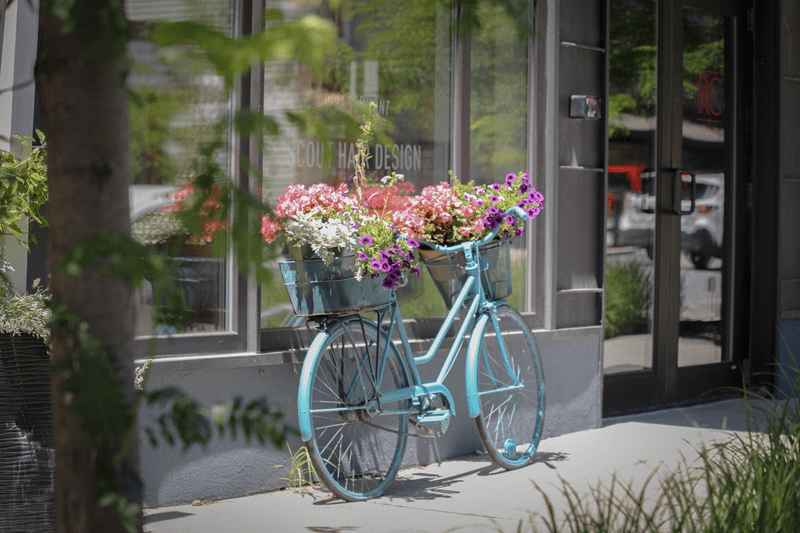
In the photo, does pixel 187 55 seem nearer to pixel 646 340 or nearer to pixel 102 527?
pixel 102 527

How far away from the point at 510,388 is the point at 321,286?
147 cm

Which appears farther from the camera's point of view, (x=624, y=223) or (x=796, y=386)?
(x=624, y=223)

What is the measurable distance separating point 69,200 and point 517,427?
169 inches

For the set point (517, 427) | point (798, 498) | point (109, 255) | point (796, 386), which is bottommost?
point (517, 427)

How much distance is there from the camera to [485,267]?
4531mm

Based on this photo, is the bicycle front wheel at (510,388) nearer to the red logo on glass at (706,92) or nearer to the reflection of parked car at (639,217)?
the reflection of parked car at (639,217)

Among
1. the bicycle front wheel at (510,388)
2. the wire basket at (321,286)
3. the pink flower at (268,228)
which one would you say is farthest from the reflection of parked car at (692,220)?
the pink flower at (268,228)

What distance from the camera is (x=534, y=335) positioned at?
17.8 ft

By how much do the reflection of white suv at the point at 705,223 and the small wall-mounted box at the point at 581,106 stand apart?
1.39 meters

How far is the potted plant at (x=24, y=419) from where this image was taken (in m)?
2.64

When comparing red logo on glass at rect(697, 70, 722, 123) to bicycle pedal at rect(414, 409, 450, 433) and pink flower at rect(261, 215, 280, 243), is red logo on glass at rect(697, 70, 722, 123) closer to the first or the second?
bicycle pedal at rect(414, 409, 450, 433)

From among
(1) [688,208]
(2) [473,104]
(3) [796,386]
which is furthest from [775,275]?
(3) [796,386]

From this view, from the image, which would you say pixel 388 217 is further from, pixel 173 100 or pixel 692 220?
pixel 692 220

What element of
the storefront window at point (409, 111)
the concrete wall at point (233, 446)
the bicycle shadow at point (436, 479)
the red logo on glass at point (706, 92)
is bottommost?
the bicycle shadow at point (436, 479)
